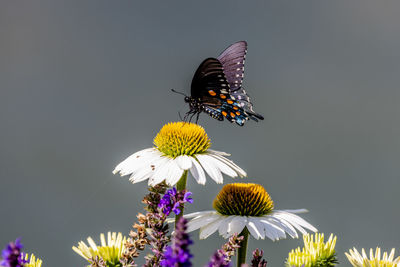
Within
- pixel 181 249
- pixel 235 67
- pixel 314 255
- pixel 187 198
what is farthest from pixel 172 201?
pixel 235 67

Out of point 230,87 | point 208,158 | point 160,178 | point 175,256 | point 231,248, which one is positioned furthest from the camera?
point 230,87

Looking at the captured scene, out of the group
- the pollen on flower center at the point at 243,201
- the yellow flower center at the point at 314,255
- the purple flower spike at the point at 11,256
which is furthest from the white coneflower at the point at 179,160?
the purple flower spike at the point at 11,256

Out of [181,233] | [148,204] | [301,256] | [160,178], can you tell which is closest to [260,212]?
[301,256]

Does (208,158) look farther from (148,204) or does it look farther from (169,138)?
(148,204)

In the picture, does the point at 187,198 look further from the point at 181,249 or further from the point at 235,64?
the point at 235,64

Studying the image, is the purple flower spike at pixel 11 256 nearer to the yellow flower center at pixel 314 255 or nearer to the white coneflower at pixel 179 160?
the white coneflower at pixel 179 160

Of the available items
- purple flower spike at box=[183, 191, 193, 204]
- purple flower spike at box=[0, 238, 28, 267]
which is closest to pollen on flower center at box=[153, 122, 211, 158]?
purple flower spike at box=[183, 191, 193, 204]

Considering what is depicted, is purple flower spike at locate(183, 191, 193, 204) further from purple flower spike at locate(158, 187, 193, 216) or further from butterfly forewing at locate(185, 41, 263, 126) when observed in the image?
butterfly forewing at locate(185, 41, 263, 126)
